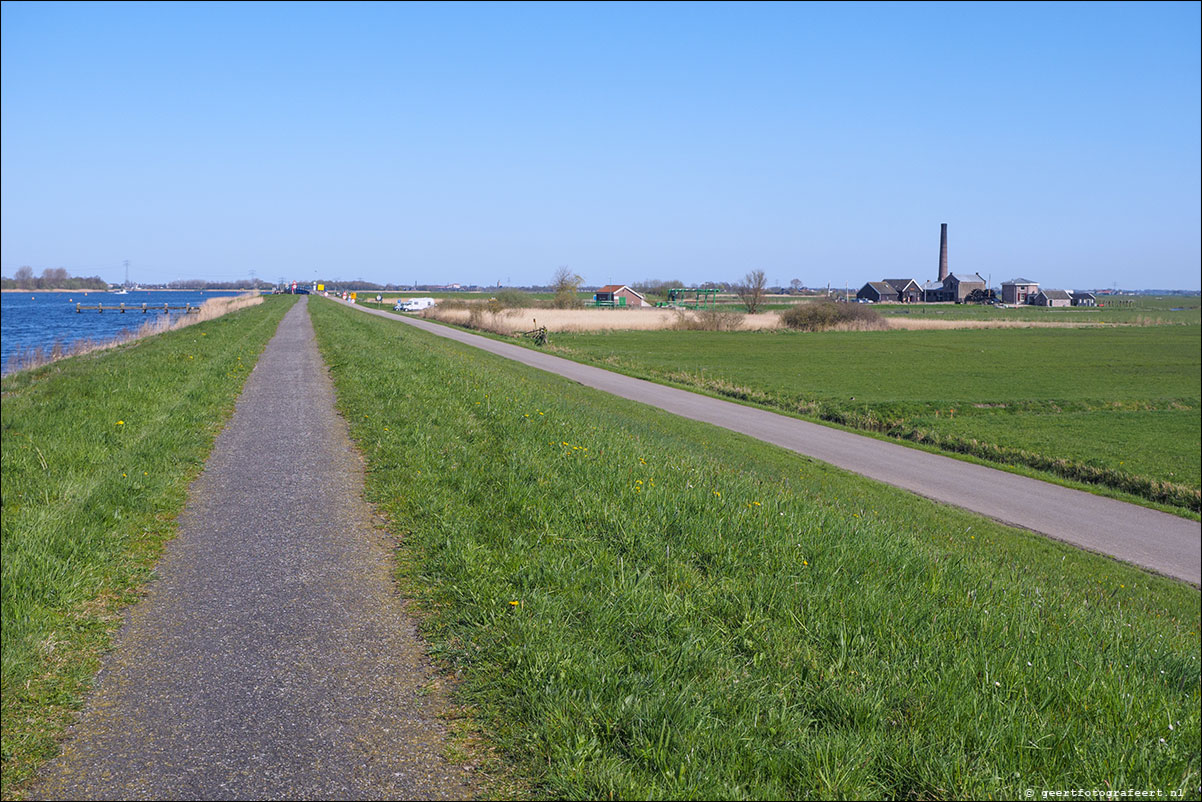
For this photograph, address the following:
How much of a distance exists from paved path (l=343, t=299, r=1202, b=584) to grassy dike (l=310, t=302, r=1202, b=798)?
756cm

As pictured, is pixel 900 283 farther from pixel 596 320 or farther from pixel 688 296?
pixel 596 320

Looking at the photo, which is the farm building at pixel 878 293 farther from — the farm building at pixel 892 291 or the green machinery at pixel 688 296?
the green machinery at pixel 688 296

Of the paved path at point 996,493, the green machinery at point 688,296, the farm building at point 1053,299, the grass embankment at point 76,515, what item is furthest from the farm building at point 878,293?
the grass embankment at point 76,515

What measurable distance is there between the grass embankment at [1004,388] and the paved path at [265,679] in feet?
46.9

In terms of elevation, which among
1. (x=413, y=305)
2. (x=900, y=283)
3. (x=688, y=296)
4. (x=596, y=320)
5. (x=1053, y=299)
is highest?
(x=900, y=283)

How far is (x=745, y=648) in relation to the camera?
4.99m

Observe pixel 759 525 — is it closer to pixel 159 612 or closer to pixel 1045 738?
pixel 1045 738

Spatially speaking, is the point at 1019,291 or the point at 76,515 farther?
the point at 1019,291

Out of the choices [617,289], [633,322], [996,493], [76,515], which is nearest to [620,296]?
[617,289]

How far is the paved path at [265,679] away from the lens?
3555 millimetres

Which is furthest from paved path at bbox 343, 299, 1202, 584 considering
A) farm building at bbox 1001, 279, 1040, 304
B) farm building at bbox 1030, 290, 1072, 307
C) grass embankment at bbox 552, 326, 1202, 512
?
farm building at bbox 1001, 279, 1040, 304

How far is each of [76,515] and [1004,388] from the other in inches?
1590

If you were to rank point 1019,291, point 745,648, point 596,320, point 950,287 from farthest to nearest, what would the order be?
point 950,287, point 596,320, point 1019,291, point 745,648

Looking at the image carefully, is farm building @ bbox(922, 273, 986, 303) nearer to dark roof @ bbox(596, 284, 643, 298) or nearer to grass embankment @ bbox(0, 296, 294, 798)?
dark roof @ bbox(596, 284, 643, 298)
